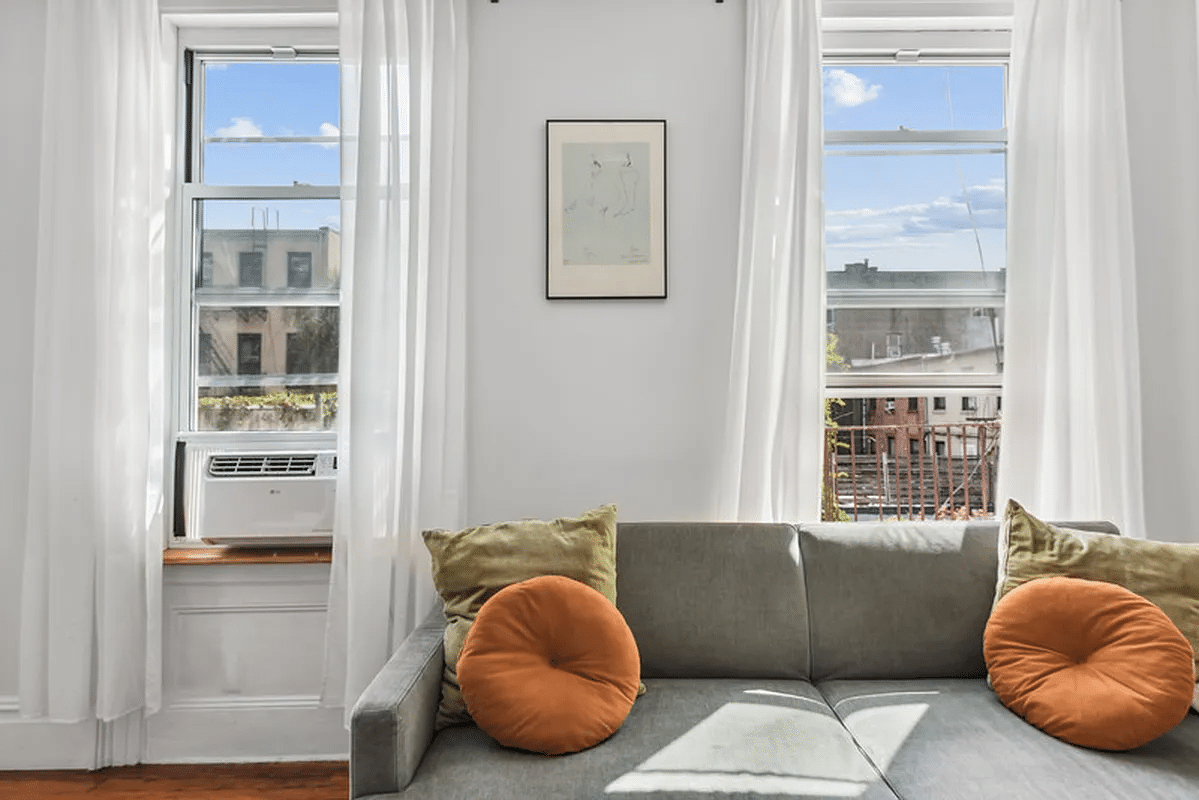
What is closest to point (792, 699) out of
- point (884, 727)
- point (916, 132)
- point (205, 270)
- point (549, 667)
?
point (884, 727)

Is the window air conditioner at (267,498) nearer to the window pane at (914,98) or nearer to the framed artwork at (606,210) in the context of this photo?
the framed artwork at (606,210)

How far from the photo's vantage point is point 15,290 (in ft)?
8.14

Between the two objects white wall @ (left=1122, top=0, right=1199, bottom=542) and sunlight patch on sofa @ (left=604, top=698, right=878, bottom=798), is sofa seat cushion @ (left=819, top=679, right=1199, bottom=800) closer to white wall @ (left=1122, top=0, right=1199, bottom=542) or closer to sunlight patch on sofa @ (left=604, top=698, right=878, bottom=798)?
sunlight patch on sofa @ (left=604, top=698, right=878, bottom=798)

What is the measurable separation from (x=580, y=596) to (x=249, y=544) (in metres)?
1.30

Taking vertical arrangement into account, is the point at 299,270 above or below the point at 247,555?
above

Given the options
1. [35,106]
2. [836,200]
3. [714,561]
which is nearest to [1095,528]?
[714,561]

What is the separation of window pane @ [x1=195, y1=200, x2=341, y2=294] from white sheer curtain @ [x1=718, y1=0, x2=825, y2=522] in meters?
1.39

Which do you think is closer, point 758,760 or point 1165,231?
point 758,760

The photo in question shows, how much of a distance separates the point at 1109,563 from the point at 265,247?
264 cm

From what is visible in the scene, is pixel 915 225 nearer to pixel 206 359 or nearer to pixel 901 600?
pixel 901 600

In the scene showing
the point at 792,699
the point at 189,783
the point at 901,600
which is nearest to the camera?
the point at 792,699

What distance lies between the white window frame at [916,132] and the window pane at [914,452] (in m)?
0.07

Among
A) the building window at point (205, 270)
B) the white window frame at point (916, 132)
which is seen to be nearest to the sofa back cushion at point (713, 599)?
the white window frame at point (916, 132)

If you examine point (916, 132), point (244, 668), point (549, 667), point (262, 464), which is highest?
point (916, 132)
